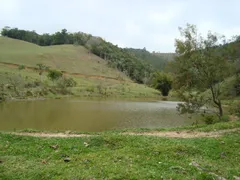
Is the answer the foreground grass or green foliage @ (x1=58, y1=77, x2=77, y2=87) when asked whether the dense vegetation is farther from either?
the foreground grass

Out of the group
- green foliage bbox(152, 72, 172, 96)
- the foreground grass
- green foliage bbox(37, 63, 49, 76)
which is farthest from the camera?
green foliage bbox(152, 72, 172, 96)

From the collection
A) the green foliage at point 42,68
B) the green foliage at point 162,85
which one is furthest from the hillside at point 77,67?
the green foliage at point 162,85

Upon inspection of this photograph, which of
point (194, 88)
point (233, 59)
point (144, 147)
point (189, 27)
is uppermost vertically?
point (189, 27)

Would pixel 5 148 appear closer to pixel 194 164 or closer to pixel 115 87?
pixel 194 164

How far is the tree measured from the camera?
1092 inches

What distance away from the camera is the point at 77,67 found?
142750mm

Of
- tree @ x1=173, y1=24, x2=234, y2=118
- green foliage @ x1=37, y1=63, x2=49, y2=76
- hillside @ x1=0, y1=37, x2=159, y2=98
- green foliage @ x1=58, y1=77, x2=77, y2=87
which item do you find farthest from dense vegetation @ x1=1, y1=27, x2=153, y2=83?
tree @ x1=173, y1=24, x2=234, y2=118

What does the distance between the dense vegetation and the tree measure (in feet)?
422

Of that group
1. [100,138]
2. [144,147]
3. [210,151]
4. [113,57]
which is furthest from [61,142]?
[113,57]

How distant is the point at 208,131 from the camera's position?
20.8m

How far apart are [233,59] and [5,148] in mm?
25560

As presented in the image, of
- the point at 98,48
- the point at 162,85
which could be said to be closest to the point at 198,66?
the point at 162,85

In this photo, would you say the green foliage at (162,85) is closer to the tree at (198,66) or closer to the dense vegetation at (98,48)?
the dense vegetation at (98,48)

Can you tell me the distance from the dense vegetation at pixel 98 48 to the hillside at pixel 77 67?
8145mm
